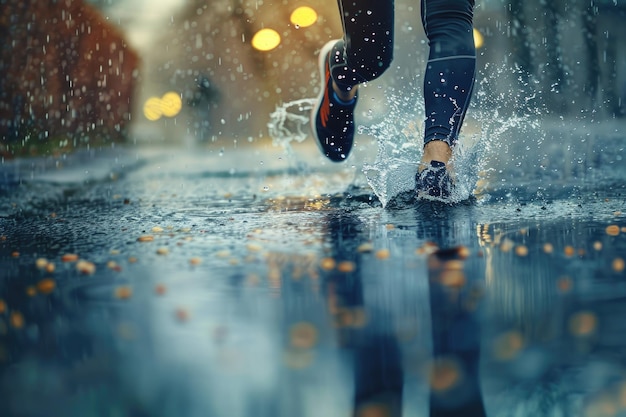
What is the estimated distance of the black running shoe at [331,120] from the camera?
17.4 feet

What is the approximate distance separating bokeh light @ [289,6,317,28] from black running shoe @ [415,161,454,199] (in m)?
24.0

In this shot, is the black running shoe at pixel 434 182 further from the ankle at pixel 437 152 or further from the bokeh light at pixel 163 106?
the bokeh light at pixel 163 106

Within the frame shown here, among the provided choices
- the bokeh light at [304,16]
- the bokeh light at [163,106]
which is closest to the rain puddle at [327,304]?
the bokeh light at [304,16]

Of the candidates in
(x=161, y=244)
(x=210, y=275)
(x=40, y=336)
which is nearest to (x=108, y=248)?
(x=161, y=244)

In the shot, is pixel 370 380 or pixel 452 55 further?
pixel 452 55

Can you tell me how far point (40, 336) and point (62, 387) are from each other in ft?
1.52

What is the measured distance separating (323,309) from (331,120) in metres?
2.97

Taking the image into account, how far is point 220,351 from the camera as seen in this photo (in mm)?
2092

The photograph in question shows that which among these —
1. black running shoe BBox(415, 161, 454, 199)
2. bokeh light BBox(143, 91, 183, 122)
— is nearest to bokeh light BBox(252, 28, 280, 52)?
bokeh light BBox(143, 91, 183, 122)

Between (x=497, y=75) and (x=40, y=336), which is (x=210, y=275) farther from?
(x=497, y=75)

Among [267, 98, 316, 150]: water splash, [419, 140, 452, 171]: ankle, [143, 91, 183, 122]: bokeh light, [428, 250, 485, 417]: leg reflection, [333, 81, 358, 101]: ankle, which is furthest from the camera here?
[143, 91, 183, 122]: bokeh light

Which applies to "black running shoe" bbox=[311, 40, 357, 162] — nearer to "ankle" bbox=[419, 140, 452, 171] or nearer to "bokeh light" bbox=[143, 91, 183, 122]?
"ankle" bbox=[419, 140, 452, 171]

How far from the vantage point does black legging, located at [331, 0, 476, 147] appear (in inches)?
169

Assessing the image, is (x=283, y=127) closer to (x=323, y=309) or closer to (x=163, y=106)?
(x=323, y=309)
